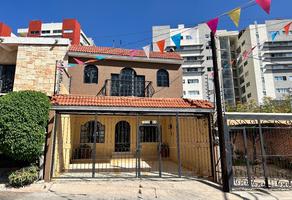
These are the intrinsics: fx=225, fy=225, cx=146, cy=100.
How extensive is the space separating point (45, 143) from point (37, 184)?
64.3 inches

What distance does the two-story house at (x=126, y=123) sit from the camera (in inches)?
467

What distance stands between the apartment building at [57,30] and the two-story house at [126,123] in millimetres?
45833

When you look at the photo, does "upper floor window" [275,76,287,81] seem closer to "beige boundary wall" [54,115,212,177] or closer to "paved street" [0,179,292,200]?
"beige boundary wall" [54,115,212,177]

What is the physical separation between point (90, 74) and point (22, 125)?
8418 millimetres

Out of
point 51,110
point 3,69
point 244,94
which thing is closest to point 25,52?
point 3,69

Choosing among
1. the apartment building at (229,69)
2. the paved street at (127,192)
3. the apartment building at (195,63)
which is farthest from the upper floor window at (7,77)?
the apartment building at (229,69)

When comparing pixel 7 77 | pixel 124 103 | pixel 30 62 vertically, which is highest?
pixel 30 62

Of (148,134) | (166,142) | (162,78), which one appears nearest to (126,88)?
(162,78)

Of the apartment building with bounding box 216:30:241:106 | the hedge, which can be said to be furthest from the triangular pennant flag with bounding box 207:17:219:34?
the apartment building with bounding box 216:30:241:106

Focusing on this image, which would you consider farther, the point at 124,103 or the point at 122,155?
the point at 122,155

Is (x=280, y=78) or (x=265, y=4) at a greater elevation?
(x=280, y=78)

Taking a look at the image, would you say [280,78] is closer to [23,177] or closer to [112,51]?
[112,51]

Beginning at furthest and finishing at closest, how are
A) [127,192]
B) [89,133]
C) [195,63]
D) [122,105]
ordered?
[195,63] → [89,133] → [122,105] → [127,192]

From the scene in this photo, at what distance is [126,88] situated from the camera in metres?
16.6
